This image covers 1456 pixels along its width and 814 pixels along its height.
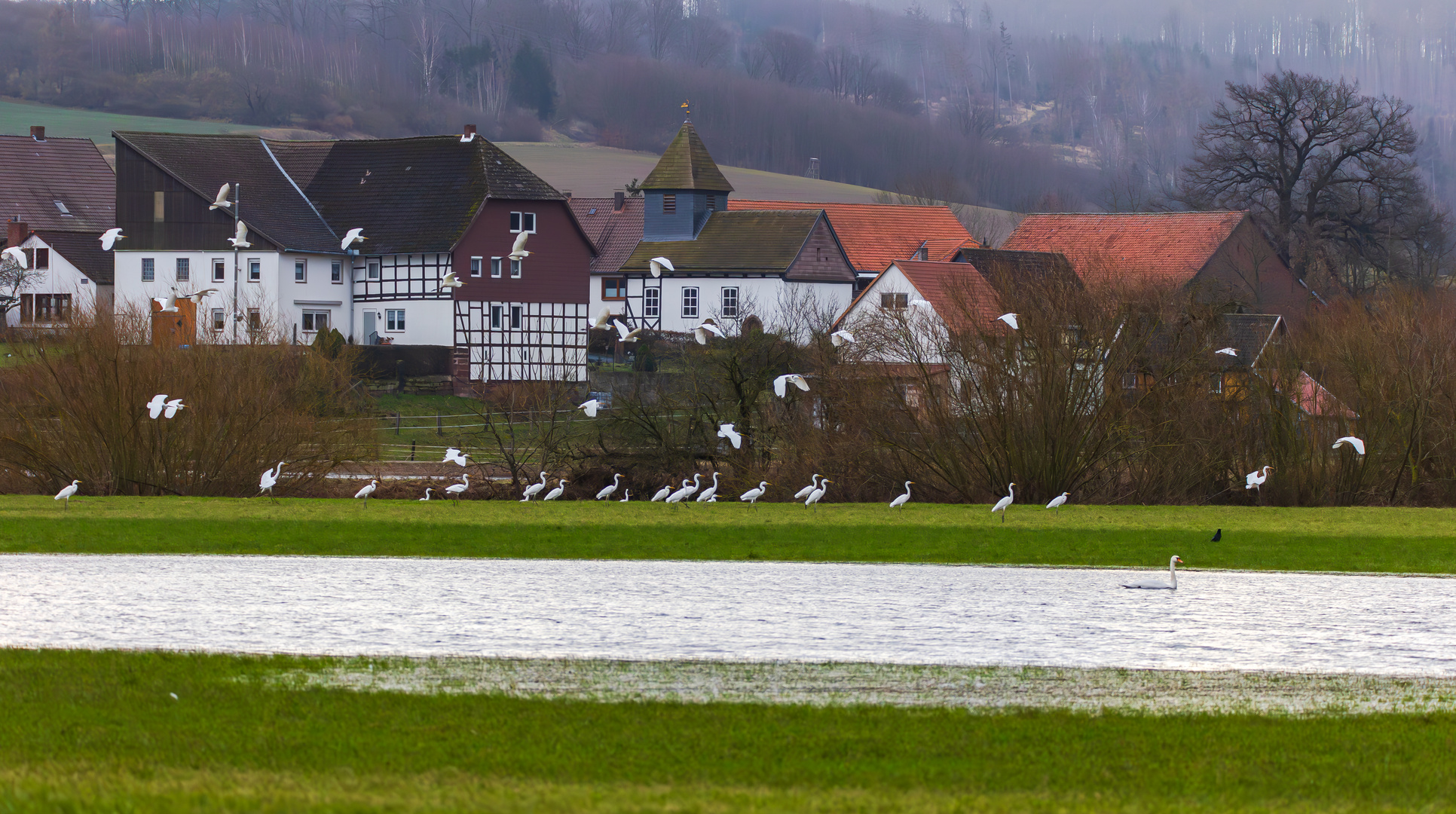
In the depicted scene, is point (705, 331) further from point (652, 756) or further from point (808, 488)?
point (652, 756)

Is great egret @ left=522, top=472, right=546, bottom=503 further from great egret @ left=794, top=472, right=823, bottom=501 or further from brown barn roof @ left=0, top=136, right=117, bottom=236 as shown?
brown barn roof @ left=0, top=136, right=117, bottom=236

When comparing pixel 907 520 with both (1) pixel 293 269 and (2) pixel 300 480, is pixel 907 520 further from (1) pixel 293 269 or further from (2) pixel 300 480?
(1) pixel 293 269

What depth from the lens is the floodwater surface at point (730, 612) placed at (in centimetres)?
1443

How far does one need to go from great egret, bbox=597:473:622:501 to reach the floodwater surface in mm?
12614

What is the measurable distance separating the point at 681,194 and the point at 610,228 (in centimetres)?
786

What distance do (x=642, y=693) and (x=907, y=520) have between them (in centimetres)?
1907

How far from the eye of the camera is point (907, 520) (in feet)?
100

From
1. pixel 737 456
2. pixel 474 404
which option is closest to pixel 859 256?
pixel 474 404

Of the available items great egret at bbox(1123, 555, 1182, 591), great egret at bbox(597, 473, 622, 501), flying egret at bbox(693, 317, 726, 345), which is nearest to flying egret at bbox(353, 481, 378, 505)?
great egret at bbox(597, 473, 622, 501)

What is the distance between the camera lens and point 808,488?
33938 mm

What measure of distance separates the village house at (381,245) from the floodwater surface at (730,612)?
49.5 metres

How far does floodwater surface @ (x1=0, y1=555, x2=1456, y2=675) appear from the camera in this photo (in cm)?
1443

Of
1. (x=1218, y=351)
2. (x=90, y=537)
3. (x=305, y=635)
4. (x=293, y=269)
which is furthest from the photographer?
(x=293, y=269)

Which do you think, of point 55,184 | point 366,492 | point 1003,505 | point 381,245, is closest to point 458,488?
point 366,492
